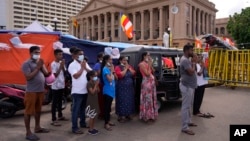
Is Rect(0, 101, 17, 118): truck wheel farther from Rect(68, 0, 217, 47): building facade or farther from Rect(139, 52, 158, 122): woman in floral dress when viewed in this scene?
Rect(68, 0, 217, 47): building facade

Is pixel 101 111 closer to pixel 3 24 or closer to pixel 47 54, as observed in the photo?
pixel 47 54

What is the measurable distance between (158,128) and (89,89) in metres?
1.82

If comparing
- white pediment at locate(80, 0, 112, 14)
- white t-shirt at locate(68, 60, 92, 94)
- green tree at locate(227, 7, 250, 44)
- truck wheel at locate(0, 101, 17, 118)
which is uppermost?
white pediment at locate(80, 0, 112, 14)

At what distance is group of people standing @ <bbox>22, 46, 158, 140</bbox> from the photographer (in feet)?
17.7

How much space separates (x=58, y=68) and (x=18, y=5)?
44.8 meters

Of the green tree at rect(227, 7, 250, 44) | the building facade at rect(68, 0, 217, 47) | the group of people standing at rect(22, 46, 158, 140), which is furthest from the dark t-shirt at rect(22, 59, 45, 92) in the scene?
the building facade at rect(68, 0, 217, 47)

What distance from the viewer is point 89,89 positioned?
573 cm

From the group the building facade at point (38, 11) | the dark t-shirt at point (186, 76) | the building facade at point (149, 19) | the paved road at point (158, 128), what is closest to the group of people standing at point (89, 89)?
the paved road at point (158, 128)

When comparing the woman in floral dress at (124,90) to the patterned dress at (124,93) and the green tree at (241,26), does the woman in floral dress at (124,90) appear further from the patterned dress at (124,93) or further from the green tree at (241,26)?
the green tree at (241,26)

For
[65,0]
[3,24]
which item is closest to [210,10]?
[65,0]

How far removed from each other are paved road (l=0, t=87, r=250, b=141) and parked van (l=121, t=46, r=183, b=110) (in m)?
0.55

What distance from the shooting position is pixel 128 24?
1722 centimetres

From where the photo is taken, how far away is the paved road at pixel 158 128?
18.1ft

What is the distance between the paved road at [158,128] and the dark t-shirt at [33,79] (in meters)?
1.01
